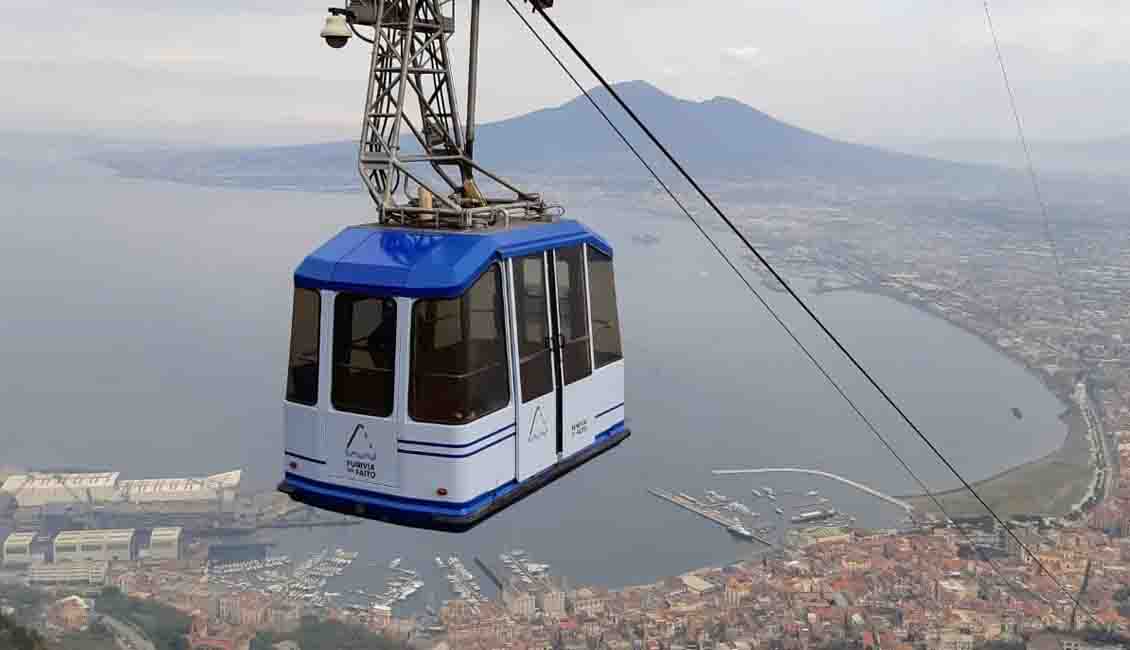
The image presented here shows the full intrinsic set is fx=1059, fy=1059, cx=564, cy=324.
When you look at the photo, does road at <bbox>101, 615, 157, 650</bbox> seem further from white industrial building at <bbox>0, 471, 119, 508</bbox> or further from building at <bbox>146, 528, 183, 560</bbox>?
white industrial building at <bbox>0, 471, 119, 508</bbox>

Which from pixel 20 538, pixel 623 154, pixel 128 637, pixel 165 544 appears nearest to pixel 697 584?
pixel 128 637

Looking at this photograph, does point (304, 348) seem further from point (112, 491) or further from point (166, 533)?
point (112, 491)

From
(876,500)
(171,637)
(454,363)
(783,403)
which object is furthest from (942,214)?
(454,363)

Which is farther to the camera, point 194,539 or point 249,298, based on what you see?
point 249,298

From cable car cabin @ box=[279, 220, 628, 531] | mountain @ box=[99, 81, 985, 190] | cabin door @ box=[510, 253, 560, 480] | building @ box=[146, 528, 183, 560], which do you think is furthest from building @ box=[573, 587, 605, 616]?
mountain @ box=[99, 81, 985, 190]

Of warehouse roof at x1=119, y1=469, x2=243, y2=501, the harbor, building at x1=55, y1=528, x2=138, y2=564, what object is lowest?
building at x1=55, y1=528, x2=138, y2=564

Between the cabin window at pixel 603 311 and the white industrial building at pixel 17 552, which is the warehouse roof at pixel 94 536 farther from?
the cabin window at pixel 603 311

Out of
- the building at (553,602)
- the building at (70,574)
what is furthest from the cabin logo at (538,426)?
Answer: the building at (70,574)

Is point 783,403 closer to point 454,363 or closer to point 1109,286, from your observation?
point 1109,286
